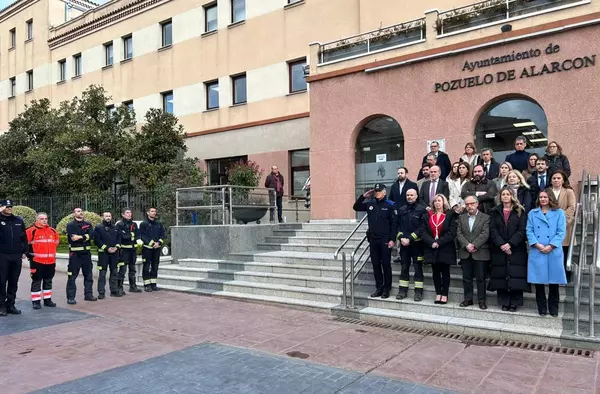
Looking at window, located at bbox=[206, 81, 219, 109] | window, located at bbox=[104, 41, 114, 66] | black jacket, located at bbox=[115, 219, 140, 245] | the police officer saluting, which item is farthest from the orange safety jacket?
window, located at bbox=[104, 41, 114, 66]

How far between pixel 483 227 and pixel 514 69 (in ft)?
18.1

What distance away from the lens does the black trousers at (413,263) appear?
7875 millimetres

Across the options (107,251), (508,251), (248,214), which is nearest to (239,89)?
(248,214)

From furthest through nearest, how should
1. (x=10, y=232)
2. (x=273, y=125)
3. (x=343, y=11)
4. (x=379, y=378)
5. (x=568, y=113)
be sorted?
(x=273, y=125)
(x=343, y=11)
(x=568, y=113)
(x=10, y=232)
(x=379, y=378)

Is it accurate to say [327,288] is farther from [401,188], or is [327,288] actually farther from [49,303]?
[49,303]

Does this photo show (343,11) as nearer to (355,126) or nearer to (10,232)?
(355,126)

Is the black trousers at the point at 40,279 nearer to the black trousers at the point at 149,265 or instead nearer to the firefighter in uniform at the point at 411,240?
the black trousers at the point at 149,265

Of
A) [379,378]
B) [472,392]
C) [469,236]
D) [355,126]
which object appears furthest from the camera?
[355,126]

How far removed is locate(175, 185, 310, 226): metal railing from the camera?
1245 cm

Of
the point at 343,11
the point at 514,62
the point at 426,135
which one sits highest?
the point at 343,11

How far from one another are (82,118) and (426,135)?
1527 centimetres

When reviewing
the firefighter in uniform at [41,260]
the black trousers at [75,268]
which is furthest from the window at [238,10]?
the firefighter in uniform at [41,260]

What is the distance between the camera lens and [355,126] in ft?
43.9

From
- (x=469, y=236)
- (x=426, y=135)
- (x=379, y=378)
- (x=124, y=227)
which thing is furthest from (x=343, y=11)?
(x=379, y=378)
